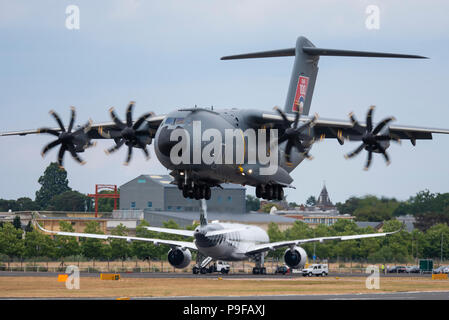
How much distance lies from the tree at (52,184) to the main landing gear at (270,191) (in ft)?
317

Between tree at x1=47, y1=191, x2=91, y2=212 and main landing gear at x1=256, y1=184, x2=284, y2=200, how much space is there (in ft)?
266

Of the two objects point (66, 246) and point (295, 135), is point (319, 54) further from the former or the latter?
point (66, 246)

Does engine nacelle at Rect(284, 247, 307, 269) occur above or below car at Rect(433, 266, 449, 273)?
above

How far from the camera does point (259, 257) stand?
249 feet

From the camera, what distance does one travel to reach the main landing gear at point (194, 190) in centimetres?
4006

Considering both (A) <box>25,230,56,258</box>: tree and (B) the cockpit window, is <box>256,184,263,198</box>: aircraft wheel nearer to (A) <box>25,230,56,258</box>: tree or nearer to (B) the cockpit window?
(B) the cockpit window

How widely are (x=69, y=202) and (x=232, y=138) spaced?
290 ft

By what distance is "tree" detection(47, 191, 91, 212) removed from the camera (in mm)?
121162

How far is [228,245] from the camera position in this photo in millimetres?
71312

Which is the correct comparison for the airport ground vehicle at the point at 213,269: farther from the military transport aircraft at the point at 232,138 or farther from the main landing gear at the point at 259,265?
the military transport aircraft at the point at 232,138

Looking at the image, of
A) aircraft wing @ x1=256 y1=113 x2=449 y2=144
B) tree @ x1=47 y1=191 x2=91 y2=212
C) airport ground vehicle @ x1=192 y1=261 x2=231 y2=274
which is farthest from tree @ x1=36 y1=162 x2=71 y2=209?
aircraft wing @ x1=256 y1=113 x2=449 y2=144

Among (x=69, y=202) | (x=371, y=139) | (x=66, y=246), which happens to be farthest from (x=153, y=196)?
(x=371, y=139)
